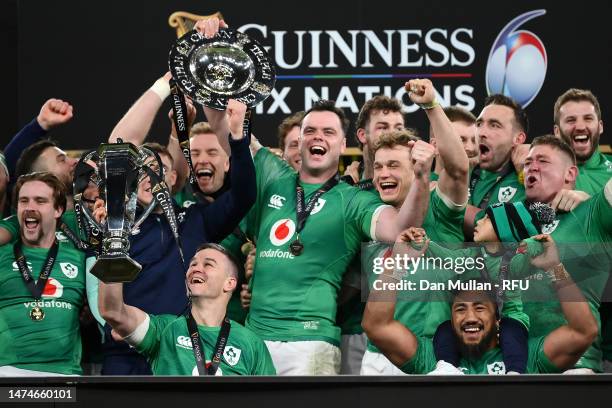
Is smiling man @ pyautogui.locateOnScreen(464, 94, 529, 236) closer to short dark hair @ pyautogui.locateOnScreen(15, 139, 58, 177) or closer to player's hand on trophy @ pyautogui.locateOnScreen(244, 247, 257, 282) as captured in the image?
player's hand on trophy @ pyautogui.locateOnScreen(244, 247, 257, 282)

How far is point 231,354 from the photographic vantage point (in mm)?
4500

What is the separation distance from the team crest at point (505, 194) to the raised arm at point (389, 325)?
0.81 metres

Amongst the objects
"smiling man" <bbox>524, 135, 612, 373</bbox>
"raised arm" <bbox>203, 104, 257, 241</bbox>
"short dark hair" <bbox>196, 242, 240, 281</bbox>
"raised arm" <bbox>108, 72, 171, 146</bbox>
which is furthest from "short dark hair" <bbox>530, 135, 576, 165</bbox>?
"raised arm" <bbox>108, 72, 171, 146</bbox>

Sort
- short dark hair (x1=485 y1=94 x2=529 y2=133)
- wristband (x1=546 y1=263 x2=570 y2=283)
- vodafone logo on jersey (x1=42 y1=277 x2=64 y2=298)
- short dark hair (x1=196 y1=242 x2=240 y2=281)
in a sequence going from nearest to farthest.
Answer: wristband (x1=546 y1=263 x2=570 y2=283) < short dark hair (x1=196 y1=242 x2=240 y2=281) < vodafone logo on jersey (x1=42 y1=277 x2=64 y2=298) < short dark hair (x1=485 y1=94 x2=529 y2=133)

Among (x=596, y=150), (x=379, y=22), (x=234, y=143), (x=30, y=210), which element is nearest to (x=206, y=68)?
(x=234, y=143)

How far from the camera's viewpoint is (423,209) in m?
4.50

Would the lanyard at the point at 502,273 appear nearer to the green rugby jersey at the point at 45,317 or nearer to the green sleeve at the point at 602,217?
the green sleeve at the point at 602,217

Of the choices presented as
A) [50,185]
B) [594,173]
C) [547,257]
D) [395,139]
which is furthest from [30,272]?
[594,173]

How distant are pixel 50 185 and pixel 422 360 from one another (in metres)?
1.83

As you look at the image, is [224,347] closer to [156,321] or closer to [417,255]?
[156,321]

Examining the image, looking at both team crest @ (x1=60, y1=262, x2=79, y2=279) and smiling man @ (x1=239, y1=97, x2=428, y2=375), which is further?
team crest @ (x1=60, y1=262, x2=79, y2=279)

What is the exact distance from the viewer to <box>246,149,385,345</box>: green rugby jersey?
4.63 metres

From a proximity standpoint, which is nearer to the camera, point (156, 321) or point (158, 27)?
point (156, 321)

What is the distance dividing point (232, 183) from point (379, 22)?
1.62 m
